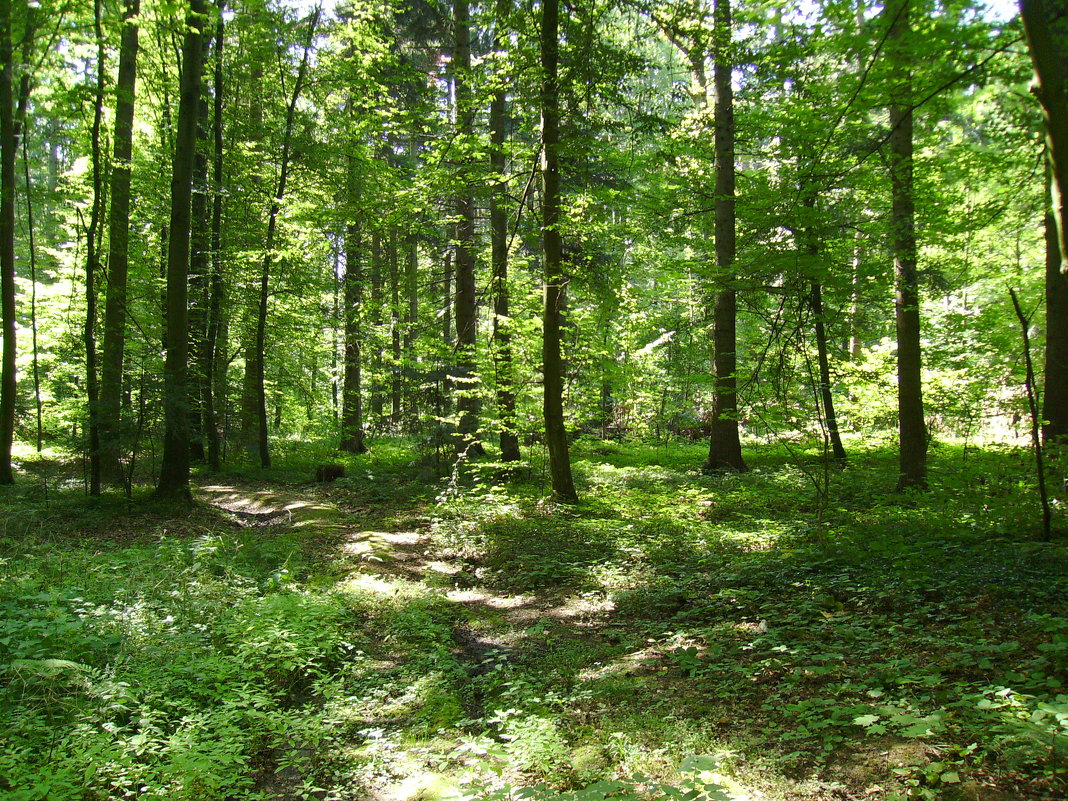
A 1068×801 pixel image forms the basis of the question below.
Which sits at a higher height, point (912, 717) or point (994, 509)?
point (994, 509)

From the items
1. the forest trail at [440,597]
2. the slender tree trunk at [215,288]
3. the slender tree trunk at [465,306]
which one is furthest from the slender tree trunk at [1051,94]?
the slender tree trunk at [215,288]

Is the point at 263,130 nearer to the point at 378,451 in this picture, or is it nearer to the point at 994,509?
the point at 378,451

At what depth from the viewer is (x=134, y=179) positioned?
1380cm

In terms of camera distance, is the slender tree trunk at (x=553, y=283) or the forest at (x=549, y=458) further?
the slender tree trunk at (x=553, y=283)

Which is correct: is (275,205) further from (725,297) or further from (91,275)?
(725,297)

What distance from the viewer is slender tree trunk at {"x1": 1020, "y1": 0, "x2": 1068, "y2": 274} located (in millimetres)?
3537

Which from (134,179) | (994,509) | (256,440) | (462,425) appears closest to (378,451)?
(256,440)

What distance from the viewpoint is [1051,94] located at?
139 inches

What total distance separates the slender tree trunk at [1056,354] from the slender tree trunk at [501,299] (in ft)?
24.7

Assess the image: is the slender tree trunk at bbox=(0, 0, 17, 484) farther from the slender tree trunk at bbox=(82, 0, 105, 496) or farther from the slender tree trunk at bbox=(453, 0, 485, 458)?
the slender tree trunk at bbox=(453, 0, 485, 458)

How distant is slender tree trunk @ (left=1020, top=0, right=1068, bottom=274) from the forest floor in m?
2.63

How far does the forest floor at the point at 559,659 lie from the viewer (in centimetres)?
312

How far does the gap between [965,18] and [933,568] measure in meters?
5.99

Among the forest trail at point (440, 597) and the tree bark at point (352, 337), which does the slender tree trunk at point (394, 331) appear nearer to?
the tree bark at point (352, 337)
